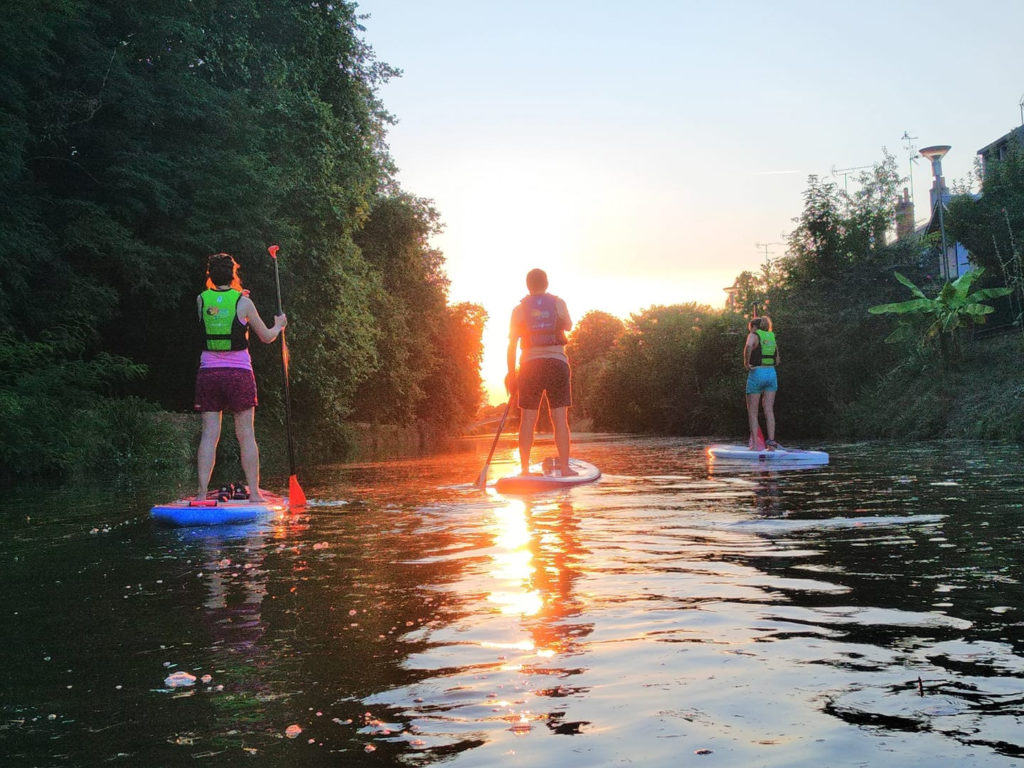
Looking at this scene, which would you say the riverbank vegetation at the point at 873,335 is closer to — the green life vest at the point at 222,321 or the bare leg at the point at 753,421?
the bare leg at the point at 753,421

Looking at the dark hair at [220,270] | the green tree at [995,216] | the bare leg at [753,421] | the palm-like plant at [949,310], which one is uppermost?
the green tree at [995,216]

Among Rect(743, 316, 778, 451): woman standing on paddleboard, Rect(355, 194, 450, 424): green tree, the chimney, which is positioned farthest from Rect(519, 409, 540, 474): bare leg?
the chimney

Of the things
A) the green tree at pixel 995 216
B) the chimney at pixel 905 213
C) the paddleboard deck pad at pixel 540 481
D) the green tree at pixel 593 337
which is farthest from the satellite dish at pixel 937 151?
the green tree at pixel 593 337

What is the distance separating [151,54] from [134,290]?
581cm

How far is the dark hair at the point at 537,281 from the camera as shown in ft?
37.4

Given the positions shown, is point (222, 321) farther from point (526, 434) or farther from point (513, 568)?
point (513, 568)

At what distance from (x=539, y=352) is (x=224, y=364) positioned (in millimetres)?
3721

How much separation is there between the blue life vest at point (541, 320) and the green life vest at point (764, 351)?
224 inches

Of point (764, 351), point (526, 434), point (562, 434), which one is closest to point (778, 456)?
point (764, 351)

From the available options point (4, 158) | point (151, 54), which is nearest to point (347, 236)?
point (151, 54)

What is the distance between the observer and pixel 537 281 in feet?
37.4

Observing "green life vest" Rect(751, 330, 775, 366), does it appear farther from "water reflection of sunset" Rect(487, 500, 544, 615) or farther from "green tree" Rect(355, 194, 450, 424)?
"green tree" Rect(355, 194, 450, 424)

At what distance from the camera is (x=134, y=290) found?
20.7 m

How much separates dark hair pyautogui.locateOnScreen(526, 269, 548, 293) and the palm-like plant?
18.0 metres
